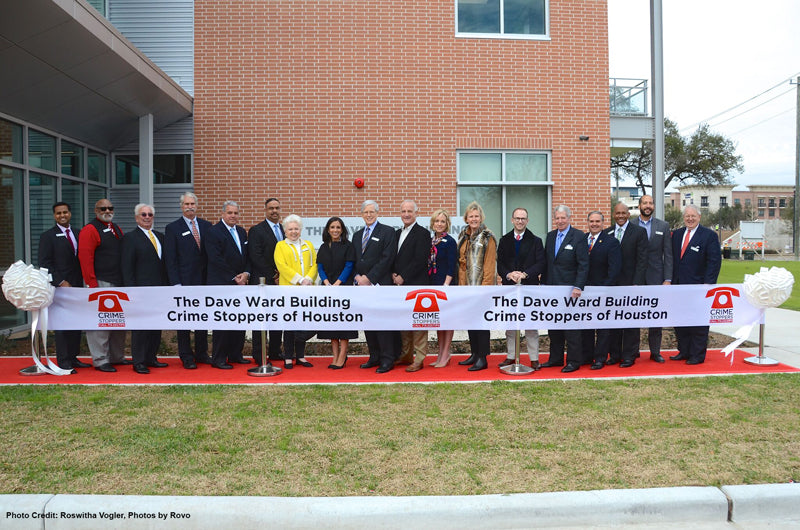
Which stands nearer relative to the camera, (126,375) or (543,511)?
(543,511)

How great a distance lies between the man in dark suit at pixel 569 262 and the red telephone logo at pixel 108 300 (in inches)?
Result: 205

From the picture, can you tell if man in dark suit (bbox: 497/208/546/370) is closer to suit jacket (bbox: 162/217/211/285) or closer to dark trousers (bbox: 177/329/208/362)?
suit jacket (bbox: 162/217/211/285)

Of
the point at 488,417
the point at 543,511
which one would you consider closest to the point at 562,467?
the point at 543,511

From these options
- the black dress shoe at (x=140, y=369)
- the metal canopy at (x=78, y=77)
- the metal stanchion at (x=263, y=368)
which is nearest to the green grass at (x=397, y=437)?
the metal stanchion at (x=263, y=368)

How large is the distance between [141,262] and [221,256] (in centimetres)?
98

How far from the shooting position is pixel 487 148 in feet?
38.2

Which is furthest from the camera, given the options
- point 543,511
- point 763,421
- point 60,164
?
point 60,164

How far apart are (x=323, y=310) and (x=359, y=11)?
659 centimetres

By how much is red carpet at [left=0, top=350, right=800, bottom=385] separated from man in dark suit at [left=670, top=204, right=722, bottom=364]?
0.97 ft

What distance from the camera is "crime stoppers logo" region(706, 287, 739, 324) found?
25.7 ft

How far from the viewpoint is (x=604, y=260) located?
7594 millimetres

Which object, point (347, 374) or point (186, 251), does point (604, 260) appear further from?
point (186, 251)

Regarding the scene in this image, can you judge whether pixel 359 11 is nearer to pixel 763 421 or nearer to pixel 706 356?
pixel 706 356

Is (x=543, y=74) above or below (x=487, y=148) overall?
above
